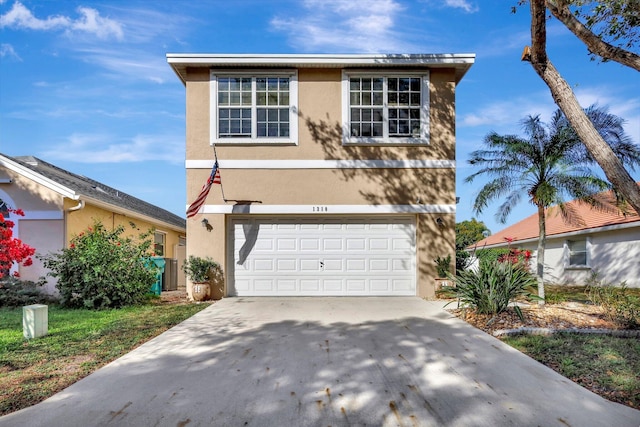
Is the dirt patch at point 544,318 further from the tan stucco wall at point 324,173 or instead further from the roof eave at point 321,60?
the roof eave at point 321,60

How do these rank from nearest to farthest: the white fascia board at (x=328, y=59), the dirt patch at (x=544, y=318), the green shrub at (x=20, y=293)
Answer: the dirt patch at (x=544, y=318) < the green shrub at (x=20, y=293) < the white fascia board at (x=328, y=59)

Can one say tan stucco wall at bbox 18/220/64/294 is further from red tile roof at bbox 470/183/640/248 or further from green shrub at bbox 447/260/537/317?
red tile roof at bbox 470/183/640/248

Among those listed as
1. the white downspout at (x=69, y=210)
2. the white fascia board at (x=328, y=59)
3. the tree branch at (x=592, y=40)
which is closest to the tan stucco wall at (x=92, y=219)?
the white downspout at (x=69, y=210)

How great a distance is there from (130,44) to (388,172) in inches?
314

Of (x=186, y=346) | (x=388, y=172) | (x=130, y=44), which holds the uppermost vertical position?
(x=130, y=44)

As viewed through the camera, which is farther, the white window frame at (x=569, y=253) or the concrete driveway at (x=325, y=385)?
the white window frame at (x=569, y=253)

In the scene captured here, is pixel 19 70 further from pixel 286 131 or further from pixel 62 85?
pixel 286 131

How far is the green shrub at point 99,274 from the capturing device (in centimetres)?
1001

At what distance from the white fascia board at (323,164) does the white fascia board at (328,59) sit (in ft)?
9.16

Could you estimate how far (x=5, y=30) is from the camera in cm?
1088

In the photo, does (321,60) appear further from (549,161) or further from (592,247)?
(592,247)

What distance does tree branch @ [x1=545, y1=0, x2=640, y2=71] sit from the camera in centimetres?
600

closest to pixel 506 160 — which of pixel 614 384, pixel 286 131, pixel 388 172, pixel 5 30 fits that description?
pixel 388 172

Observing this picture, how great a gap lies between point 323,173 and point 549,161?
19.7ft
